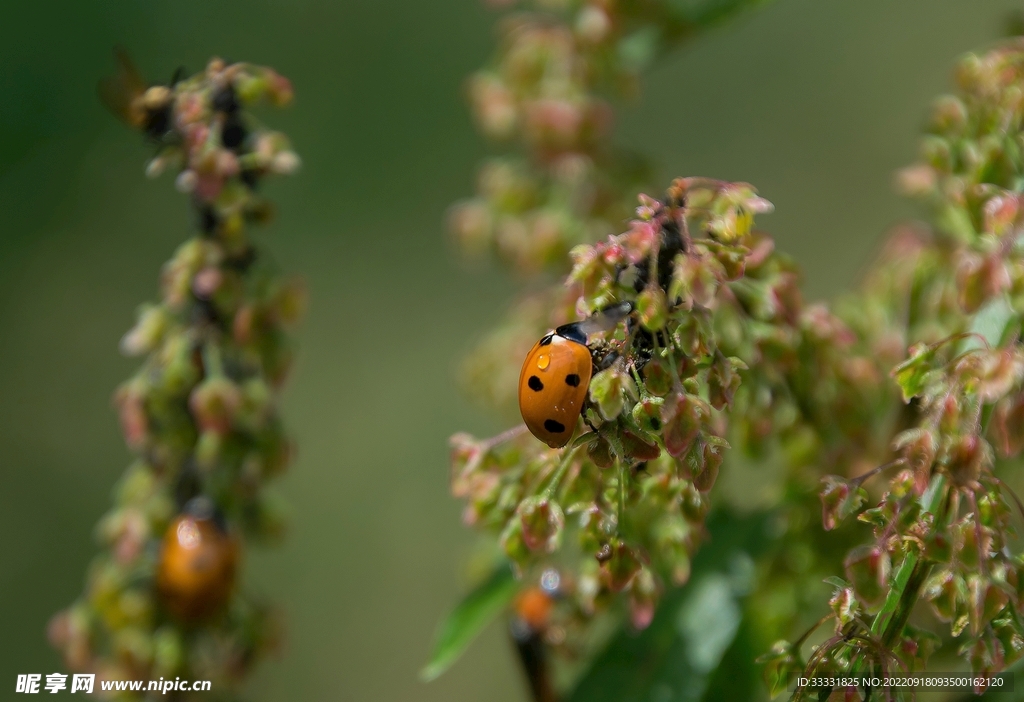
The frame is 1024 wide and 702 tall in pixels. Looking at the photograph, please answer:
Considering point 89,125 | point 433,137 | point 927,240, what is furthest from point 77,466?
point 927,240

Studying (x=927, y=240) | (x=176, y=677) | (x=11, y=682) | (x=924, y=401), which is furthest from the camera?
(x=11, y=682)

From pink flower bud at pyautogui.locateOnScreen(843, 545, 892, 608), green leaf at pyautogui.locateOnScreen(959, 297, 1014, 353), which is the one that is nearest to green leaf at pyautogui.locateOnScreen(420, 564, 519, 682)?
pink flower bud at pyautogui.locateOnScreen(843, 545, 892, 608)

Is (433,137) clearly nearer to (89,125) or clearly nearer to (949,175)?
(89,125)

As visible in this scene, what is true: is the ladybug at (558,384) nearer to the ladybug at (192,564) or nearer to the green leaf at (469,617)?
the green leaf at (469,617)

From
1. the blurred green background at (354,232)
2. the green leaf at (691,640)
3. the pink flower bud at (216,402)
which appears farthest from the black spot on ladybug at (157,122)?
the blurred green background at (354,232)

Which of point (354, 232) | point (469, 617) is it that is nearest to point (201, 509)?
point (469, 617)

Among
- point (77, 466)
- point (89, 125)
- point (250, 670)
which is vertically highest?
point (89, 125)

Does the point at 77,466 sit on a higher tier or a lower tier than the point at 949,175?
higher
